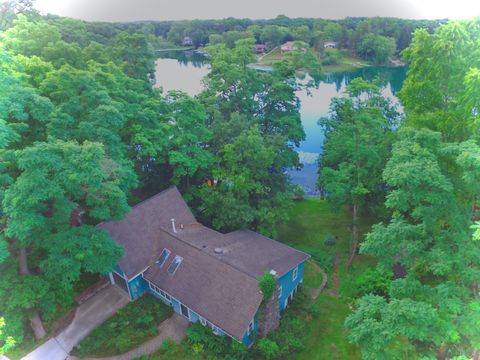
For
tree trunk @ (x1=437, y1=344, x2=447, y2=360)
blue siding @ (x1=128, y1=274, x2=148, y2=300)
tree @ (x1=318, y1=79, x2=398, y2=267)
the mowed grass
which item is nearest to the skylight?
blue siding @ (x1=128, y1=274, x2=148, y2=300)

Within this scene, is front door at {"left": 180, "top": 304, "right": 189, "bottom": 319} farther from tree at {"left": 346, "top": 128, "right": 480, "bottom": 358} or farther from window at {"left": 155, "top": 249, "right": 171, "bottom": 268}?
tree at {"left": 346, "top": 128, "right": 480, "bottom": 358}

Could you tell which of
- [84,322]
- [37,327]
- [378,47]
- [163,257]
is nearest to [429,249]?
[163,257]

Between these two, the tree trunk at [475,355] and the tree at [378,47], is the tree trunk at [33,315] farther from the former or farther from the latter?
the tree at [378,47]

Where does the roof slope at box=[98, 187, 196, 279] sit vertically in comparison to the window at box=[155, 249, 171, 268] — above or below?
above

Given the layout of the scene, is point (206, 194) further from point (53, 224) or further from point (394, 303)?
point (394, 303)

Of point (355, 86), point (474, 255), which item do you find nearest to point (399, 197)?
point (474, 255)

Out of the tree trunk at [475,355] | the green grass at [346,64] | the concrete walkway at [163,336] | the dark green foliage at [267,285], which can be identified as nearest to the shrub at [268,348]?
the dark green foliage at [267,285]
